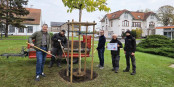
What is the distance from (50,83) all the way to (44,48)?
1165 millimetres

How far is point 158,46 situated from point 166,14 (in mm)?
38529

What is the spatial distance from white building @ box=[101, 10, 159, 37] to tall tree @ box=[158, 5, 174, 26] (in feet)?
5.86

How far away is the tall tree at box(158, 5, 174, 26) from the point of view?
44156 mm

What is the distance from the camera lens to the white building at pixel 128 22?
44062 millimetres

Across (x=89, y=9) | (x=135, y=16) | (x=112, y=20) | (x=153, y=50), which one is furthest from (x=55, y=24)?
(x=89, y=9)

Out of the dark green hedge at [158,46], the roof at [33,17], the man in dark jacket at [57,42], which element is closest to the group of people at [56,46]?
the man in dark jacket at [57,42]

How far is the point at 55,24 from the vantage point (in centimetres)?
6762

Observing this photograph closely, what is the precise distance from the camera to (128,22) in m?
45.1

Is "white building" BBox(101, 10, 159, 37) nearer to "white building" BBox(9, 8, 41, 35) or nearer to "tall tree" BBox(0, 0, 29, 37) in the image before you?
"white building" BBox(9, 8, 41, 35)

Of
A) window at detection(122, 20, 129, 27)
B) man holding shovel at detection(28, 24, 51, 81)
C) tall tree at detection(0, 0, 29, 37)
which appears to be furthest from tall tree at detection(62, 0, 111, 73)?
window at detection(122, 20, 129, 27)

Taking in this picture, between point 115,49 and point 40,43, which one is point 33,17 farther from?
point 115,49

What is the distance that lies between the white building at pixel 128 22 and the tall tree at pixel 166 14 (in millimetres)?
1787

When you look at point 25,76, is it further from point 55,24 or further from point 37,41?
point 55,24

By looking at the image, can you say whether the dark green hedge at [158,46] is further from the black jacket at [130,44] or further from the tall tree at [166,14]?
the tall tree at [166,14]
